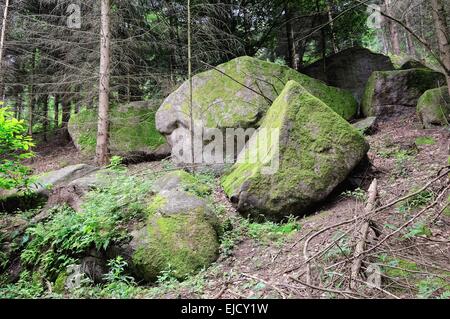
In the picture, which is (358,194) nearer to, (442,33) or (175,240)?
(442,33)

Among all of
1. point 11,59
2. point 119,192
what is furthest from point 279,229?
point 11,59

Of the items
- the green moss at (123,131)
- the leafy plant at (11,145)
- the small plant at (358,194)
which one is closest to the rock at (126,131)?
the green moss at (123,131)

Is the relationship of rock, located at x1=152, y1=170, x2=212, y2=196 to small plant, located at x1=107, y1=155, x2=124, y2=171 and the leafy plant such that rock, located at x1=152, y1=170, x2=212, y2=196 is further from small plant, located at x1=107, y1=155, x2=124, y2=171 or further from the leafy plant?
the leafy plant

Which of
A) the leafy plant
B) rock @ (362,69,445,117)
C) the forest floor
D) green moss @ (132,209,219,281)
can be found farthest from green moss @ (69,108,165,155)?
rock @ (362,69,445,117)

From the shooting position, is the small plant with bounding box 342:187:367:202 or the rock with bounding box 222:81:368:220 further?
the rock with bounding box 222:81:368:220

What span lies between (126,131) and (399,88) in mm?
→ 9254

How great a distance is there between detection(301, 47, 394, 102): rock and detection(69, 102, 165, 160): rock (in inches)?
273

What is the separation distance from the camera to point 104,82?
970 centimetres

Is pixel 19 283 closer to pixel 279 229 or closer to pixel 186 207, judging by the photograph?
pixel 186 207

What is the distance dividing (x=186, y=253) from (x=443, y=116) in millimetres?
7384

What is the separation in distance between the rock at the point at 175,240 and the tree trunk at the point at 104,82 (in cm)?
500

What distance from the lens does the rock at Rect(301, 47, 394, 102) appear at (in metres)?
12.1

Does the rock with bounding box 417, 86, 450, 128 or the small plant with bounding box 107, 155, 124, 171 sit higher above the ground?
the rock with bounding box 417, 86, 450, 128

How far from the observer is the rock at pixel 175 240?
477 centimetres
